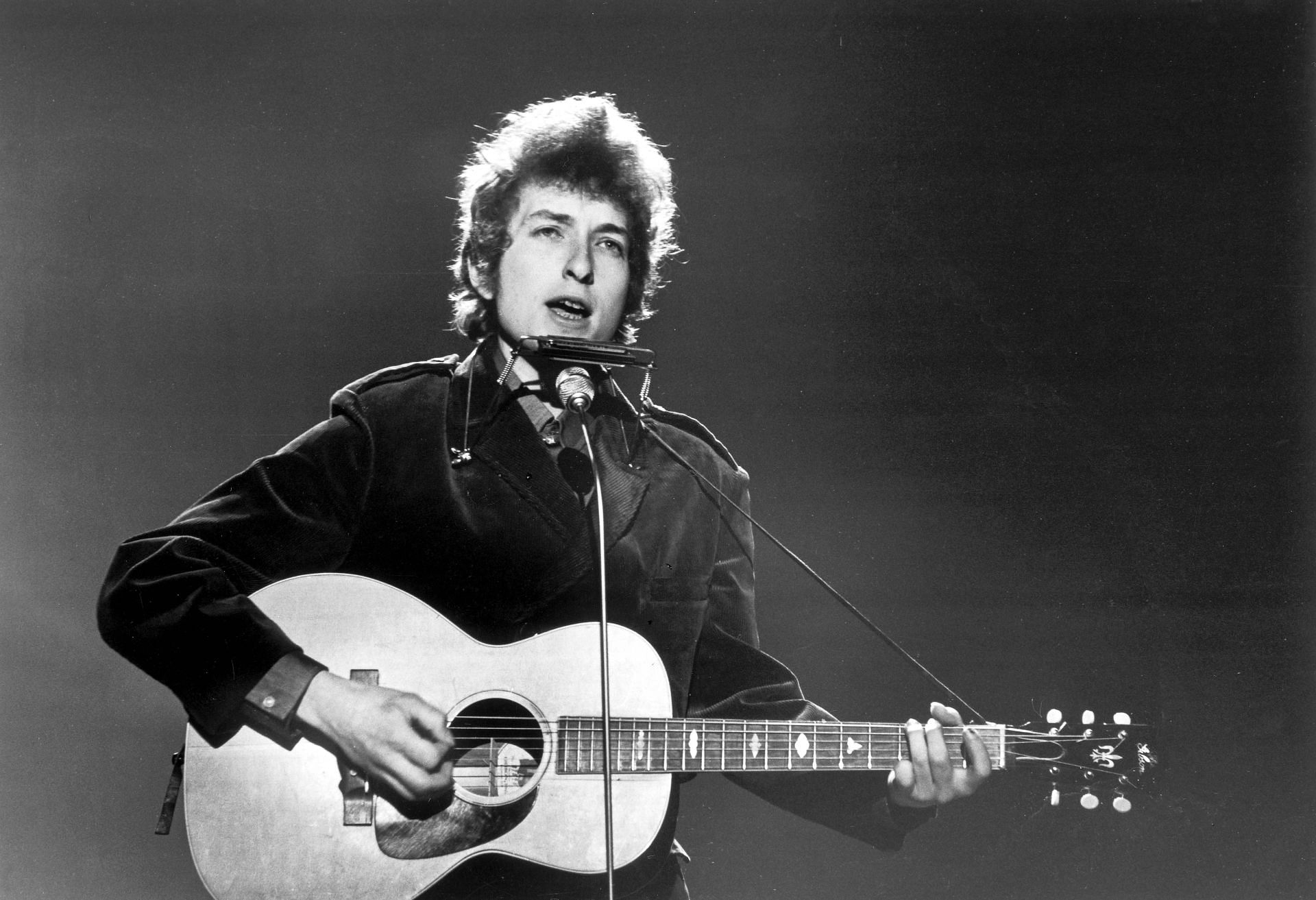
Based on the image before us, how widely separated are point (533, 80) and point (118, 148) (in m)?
0.84

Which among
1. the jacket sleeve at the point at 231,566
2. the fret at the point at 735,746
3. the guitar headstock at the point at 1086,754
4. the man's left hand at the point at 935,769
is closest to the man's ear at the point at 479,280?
the jacket sleeve at the point at 231,566

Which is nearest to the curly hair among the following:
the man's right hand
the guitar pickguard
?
the man's right hand

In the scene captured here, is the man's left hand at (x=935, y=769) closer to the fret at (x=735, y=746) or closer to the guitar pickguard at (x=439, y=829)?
the fret at (x=735, y=746)

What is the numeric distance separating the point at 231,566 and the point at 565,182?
93cm

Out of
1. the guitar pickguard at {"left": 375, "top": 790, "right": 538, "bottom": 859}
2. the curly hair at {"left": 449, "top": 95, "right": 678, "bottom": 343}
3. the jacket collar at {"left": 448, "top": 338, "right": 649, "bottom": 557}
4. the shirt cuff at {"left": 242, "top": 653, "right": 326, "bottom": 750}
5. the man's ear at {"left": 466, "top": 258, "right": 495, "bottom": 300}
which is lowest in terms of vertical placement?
the guitar pickguard at {"left": 375, "top": 790, "right": 538, "bottom": 859}

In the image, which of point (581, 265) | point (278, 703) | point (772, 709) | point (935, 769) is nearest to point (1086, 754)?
point (935, 769)

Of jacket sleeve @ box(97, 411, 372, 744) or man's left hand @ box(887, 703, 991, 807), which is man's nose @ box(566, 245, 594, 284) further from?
man's left hand @ box(887, 703, 991, 807)

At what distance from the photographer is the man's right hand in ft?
5.43

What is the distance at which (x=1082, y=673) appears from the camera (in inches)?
82.2

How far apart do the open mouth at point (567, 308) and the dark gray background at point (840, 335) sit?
0.20m

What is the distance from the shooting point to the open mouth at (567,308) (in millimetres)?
1926

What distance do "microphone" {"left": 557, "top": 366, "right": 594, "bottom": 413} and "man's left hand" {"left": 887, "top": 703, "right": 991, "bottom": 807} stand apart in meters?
0.83

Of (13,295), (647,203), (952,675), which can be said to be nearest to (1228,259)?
(952,675)

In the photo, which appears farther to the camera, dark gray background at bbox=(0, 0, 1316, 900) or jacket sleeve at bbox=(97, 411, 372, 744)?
dark gray background at bbox=(0, 0, 1316, 900)
